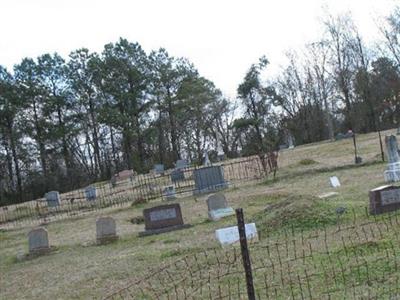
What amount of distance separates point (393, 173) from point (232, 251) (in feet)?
27.2

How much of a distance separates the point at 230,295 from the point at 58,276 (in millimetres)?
5017

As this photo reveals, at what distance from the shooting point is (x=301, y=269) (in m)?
6.90

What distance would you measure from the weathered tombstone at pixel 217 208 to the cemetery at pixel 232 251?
3 cm

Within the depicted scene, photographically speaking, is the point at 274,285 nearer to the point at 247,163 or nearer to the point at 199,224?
the point at 199,224

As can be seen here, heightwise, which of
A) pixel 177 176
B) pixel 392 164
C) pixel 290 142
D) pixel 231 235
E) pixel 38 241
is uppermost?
pixel 290 142

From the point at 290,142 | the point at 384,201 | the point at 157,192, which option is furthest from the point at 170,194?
the point at 290,142

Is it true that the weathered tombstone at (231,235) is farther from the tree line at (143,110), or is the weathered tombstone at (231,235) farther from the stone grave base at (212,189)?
the tree line at (143,110)

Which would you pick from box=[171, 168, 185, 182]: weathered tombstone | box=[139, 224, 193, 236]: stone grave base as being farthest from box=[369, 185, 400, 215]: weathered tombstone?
box=[171, 168, 185, 182]: weathered tombstone

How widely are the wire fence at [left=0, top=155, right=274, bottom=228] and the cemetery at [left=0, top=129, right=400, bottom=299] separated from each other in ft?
8.23

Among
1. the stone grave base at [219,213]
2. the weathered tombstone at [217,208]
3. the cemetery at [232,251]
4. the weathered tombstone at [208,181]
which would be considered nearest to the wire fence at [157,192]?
the weathered tombstone at [208,181]

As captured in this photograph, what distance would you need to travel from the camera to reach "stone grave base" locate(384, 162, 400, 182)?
597 inches

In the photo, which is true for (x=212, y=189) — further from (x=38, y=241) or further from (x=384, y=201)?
→ (x=384, y=201)

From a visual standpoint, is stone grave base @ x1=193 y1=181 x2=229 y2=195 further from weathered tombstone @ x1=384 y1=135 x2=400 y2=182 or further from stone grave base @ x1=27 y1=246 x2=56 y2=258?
stone grave base @ x1=27 y1=246 x2=56 y2=258

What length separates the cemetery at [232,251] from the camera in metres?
6.46
